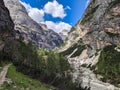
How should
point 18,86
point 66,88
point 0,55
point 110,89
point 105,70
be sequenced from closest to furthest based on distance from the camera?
point 18,86, point 66,88, point 0,55, point 110,89, point 105,70

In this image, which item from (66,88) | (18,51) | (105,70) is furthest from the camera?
(105,70)

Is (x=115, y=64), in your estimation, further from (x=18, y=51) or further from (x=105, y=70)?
(x=18, y=51)

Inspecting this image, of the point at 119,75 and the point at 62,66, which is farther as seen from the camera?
the point at 119,75

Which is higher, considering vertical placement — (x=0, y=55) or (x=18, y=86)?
(x=0, y=55)

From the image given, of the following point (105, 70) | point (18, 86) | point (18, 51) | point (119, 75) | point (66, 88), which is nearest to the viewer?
point (18, 86)

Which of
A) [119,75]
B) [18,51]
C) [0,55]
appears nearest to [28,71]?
[0,55]

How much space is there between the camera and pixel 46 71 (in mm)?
130000

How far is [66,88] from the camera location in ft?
367

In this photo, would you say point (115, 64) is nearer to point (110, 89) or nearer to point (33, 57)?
point (110, 89)

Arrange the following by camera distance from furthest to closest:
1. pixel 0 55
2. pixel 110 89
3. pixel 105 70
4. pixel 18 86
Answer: pixel 105 70
pixel 110 89
pixel 0 55
pixel 18 86

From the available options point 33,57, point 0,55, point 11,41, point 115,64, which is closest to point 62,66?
point 33,57

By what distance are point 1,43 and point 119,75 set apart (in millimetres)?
85060

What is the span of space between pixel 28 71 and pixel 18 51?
25.5 meters

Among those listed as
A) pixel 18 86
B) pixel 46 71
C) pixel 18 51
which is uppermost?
pixel 18 51
